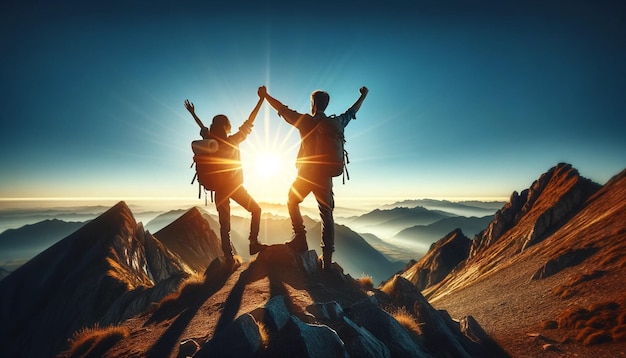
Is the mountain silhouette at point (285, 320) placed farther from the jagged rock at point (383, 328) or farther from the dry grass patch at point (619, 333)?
the dry grass patch at point (619, 333)

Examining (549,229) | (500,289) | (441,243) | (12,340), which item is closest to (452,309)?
(500,289)

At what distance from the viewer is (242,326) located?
389cm

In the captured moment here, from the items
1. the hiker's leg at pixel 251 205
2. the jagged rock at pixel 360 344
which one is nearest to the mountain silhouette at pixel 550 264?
the jagged rock at pixel 360 344

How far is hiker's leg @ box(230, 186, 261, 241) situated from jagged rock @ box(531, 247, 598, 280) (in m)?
52.2

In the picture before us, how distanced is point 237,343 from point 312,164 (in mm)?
5233

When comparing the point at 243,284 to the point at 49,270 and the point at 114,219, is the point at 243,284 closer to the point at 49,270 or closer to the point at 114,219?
the point at 114,219

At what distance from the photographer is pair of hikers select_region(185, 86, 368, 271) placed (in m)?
8.04

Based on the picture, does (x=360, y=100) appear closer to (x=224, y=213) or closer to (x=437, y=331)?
(x=224, y=213)

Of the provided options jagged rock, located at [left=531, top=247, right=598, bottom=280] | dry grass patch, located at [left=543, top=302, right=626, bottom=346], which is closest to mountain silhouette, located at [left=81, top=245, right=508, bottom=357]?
dry grass patch, located at [left=543, top=302, right=626, bottom=346]

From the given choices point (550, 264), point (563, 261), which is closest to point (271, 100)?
point (563, 261)

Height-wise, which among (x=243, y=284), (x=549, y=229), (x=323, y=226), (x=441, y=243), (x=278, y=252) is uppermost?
(x=323, y=226)

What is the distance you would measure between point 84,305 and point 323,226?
123 feet

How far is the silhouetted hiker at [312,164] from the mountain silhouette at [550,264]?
14461 millimetres

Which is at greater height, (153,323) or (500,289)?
(153,323)
